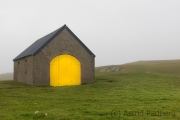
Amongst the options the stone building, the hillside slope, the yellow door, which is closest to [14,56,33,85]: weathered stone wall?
the stone building

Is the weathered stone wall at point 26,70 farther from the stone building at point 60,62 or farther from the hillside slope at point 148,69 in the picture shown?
the hillside slope at point 148,69

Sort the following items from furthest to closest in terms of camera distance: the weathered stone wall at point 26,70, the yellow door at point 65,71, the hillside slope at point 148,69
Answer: the hillside slope at point 148,69 → the yellow door at point 65,71 → the weathered stone wall at point 26,70

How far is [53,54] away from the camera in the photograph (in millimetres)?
25906

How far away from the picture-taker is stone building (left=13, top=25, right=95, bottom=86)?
82.4ft

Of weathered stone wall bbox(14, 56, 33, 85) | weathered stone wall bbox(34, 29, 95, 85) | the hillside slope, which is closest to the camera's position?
weathered stone wall bbox(34, 29, 95, 85)

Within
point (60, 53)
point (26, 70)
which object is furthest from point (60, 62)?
point (26, 70)

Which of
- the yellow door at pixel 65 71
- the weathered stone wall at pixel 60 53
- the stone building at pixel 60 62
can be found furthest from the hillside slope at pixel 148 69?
the yellow door at pixel 65 71

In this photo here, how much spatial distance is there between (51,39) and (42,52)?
1.92m

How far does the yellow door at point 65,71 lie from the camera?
25906 millimetres

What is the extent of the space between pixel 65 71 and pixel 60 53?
2.27 metres

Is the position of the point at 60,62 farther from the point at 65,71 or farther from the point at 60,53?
the point at 65,71

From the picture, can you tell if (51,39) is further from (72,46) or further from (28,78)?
(28,78)

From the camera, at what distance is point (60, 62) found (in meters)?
26.4

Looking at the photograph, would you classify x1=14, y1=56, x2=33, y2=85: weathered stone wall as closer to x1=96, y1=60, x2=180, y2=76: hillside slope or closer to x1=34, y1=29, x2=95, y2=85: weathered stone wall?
x1=34, y1=29, x2=95, y2=85: weathered stone wall
